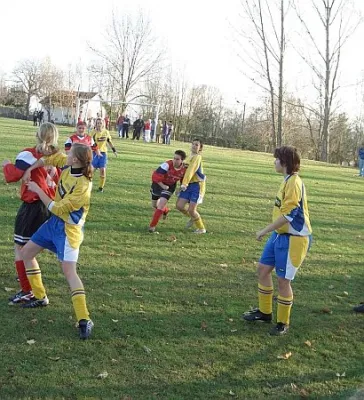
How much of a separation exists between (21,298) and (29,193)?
3.59 ft

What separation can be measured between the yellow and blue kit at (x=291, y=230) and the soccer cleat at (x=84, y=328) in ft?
6.16

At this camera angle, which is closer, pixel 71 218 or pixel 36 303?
pixel 71 218

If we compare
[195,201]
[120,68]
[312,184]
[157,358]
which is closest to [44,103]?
[120,68]

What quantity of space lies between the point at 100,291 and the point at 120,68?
163 ft

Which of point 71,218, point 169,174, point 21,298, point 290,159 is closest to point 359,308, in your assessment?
point 290,159

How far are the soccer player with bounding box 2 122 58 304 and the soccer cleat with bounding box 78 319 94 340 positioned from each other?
3.01ft

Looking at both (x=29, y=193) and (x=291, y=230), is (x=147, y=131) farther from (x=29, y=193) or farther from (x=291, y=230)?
(x=291, y=230)

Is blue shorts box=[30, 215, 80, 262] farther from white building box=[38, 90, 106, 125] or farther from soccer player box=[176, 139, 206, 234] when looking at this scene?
white building box=[38, 90, 106, 125]

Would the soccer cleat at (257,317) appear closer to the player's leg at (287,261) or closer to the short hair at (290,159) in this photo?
the player's leg at (287,261)

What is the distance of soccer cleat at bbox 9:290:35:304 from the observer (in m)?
5.12

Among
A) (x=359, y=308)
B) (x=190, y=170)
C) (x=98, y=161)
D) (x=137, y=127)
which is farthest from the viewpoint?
(x=137, y=127)

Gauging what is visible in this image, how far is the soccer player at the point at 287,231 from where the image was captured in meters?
4.71

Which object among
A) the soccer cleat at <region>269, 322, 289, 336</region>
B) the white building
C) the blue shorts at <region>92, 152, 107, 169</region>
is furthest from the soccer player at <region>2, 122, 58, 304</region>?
the white building

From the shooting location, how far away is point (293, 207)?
4684 mm
